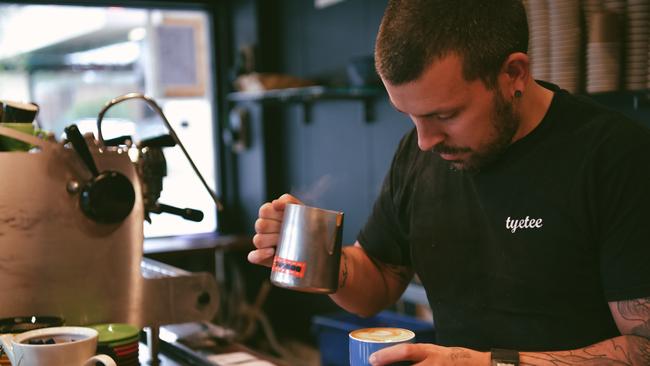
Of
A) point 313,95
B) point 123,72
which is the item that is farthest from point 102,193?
point 123,72

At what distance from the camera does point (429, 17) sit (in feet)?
4.21

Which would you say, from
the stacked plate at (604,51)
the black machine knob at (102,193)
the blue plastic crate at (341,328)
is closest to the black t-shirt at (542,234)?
the black machine knob at (102,193)

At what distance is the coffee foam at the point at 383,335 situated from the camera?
3.59 ft

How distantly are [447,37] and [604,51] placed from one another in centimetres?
126

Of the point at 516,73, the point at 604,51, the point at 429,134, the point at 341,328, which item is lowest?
the point at 341,328

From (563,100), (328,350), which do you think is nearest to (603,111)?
(563,100)

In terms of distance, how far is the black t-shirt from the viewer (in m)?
1.30

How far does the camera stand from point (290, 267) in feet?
3.91

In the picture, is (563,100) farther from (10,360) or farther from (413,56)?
(10,360)

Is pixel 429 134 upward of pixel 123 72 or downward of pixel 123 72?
downward

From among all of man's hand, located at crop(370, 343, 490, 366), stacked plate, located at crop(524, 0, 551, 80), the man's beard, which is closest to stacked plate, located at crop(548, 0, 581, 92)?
stacked plate, located at crop(524, 0, 551, 80)

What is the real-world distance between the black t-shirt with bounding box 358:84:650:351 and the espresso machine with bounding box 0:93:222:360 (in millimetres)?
520

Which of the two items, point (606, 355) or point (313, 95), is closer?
point (606, 355)

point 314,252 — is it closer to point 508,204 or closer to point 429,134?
point 429,134
